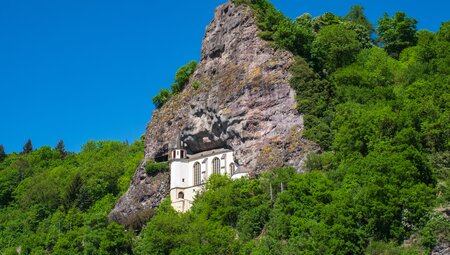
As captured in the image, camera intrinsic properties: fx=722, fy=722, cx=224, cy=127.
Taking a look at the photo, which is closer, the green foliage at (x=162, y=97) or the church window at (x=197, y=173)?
the church window at (x=197, y=173)

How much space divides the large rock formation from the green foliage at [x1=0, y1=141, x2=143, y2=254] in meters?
7.27

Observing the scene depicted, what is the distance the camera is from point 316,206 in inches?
1996

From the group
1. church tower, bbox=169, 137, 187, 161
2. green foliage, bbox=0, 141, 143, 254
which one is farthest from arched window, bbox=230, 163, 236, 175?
green foliage, bbox=0, 141, 143, 254

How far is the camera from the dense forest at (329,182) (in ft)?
152

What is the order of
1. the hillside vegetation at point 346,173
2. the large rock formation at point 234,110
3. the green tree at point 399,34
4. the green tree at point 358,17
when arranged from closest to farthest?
the hillside vegetation at point 346,173
the large rock formation at point 234,110
the green tree at point 399,34
the green tree at point 358,17

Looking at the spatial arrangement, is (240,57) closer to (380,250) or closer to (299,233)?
(299,233)

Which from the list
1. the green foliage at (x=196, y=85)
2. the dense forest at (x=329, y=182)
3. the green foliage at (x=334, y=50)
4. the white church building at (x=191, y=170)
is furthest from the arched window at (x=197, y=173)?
the green foliage at (x=334, y=50)

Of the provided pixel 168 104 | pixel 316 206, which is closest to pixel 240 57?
pixel 168 104

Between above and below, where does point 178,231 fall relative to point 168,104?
below

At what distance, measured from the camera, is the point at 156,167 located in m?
76.8

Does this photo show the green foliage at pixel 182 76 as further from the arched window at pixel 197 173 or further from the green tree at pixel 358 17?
the green tree at pixel 358 17

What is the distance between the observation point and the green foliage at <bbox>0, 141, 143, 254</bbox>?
66000 millimetres

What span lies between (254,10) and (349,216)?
34.9 metres

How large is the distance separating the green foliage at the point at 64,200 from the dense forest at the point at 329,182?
201 mm
